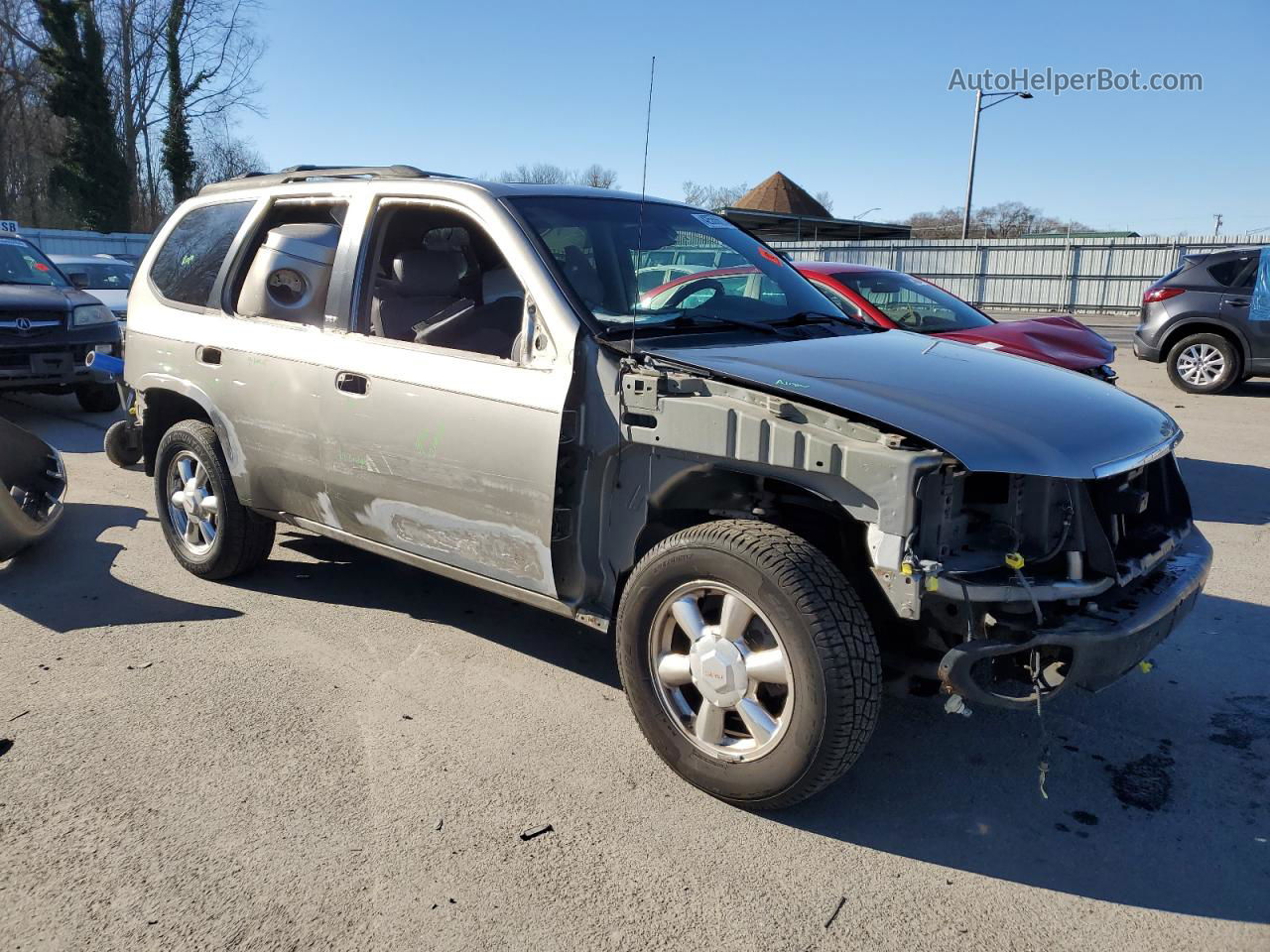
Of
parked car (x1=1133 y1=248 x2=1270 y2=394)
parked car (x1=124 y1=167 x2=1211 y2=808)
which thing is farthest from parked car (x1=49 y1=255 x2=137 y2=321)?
parked car (x1=1133 y1=248 x2=1270 y2=394)

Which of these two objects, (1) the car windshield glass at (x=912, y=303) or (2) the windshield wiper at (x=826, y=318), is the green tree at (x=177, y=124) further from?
(2) the windshield wiper at (x=826, y=318)

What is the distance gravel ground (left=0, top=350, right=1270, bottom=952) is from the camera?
2.62 meters

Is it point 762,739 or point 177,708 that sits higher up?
point 762,739

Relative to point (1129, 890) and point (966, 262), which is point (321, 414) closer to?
point (1129, 890)

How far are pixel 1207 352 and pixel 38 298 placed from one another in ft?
41.4

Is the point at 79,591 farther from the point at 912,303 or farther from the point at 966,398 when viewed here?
the point at 912,303

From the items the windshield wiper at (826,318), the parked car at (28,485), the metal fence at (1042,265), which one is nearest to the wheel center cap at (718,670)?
the windshield wiper at (826,318)

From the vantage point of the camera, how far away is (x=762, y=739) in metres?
3.03

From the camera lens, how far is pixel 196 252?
16.6ft

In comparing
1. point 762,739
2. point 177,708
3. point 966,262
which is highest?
point 966,262

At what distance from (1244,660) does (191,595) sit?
4822mm

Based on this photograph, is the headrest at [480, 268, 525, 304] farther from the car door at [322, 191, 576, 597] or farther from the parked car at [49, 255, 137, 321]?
the parked car at [49, 255, 137, 321]

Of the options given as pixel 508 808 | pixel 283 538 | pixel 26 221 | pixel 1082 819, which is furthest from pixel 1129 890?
pixel 26 221

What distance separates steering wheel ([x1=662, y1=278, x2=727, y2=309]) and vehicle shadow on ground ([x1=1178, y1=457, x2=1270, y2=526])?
3.88 meters
